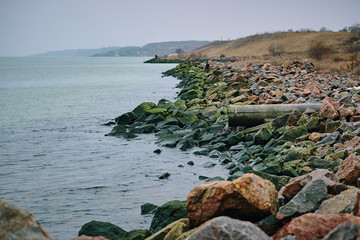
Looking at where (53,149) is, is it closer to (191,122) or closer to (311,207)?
(191,122)

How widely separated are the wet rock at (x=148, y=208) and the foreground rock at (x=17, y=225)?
3826mm

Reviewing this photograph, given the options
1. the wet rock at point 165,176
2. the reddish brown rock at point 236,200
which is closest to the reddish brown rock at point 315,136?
the wet rock at point 165,176

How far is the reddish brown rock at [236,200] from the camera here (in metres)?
4.20

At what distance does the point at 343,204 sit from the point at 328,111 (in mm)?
6376

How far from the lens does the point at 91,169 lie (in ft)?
31.2

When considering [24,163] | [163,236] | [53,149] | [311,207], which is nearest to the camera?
[311,207]

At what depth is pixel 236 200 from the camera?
13.8 feet

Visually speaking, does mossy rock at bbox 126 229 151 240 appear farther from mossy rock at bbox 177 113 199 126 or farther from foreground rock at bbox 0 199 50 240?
mossy rock at bbox 177 113 199 126

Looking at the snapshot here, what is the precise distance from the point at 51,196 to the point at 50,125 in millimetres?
9599

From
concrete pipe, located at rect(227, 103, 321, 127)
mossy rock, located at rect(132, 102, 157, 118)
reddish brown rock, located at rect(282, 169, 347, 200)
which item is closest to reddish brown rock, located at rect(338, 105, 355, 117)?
concrete pipe, located at rect(227, 103, 321, 127)

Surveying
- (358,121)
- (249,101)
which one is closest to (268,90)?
(249,101)

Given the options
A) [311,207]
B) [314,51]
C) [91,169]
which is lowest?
[91,169]

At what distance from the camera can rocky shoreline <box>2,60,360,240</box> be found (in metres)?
3.66

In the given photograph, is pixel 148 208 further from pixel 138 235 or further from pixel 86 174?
pixel 86 174
